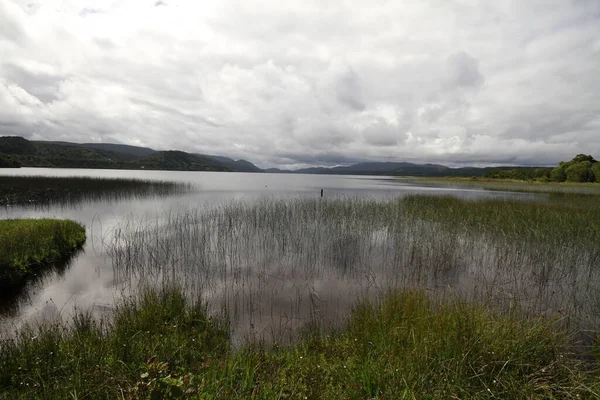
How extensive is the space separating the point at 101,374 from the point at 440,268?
11824mm

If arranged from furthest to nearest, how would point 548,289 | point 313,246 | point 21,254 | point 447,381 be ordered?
→ point 313,246 < point 21,254 < point 548,289 < point 447,381

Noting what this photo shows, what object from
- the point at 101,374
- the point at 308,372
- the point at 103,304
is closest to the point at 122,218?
the point at 103,304

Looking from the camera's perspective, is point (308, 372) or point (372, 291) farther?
point (372, 291)

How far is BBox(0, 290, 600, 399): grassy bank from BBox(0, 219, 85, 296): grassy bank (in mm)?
7110

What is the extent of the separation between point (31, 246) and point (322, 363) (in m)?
14.4

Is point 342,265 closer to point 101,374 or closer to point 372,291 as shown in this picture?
point 372,291

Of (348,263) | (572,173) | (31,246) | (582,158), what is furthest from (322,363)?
(582,158)

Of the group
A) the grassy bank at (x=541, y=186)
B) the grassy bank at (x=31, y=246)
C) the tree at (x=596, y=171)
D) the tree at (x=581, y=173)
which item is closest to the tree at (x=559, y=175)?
the tree at (x=581, y=173)

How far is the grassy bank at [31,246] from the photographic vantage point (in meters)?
9.76

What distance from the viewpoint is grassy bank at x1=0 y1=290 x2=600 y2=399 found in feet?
12.0

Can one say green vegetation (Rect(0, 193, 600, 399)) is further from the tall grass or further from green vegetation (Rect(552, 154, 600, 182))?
green vegetation (Rect(552, 154, 600, 182))

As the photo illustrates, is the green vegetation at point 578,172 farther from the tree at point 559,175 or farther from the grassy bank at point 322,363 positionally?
the grassy bank at point 322,363

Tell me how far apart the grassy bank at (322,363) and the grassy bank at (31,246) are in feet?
23.3

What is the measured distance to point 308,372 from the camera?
14.8 feet
